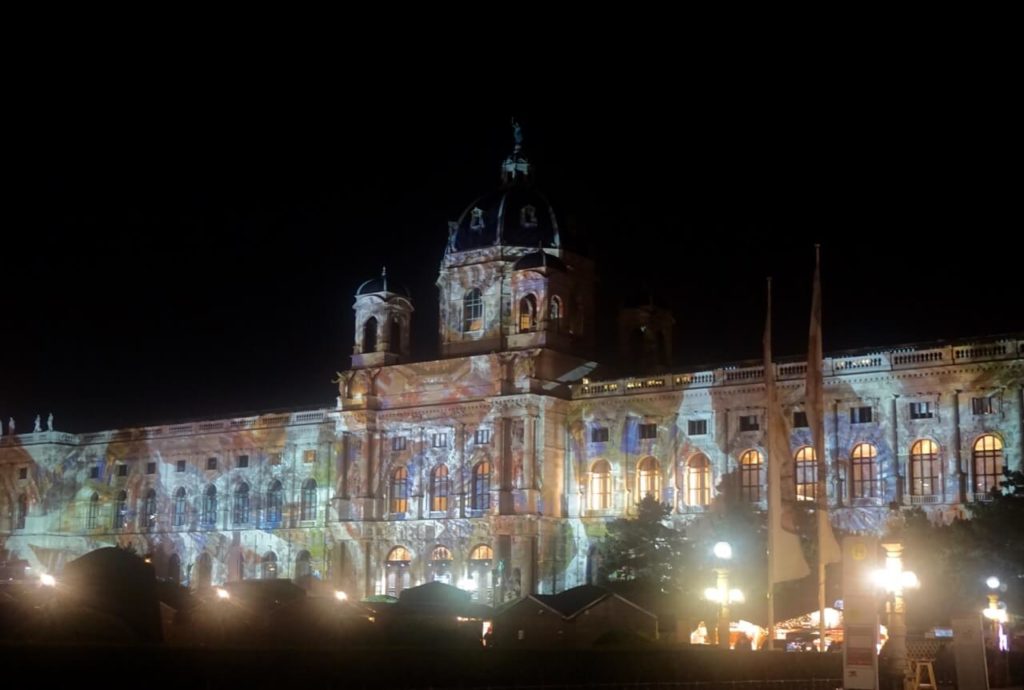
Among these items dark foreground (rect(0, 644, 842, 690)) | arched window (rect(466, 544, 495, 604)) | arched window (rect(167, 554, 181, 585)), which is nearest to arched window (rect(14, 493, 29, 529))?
arched window (rect(167, 554, 181, 585))

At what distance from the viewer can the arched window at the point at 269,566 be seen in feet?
301

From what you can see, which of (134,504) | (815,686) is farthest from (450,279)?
(815,686)

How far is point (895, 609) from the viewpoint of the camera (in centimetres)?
3222

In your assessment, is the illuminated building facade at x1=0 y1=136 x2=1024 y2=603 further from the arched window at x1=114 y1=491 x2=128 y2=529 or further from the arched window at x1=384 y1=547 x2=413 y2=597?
the arched window at x1=114 y1=491 x2=128 y2=529

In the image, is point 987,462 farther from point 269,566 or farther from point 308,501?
point 269,566

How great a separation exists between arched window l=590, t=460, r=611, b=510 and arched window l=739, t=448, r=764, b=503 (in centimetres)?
779

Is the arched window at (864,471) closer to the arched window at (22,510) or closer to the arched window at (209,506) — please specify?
the arched window at (209,506)

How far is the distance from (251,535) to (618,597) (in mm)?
48058

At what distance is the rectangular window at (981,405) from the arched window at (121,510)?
5695cm

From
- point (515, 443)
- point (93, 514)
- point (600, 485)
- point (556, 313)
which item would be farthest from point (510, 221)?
point (93, 514)

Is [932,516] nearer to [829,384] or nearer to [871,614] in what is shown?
[829,384]

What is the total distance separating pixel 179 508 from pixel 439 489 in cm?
2279

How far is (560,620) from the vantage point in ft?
157

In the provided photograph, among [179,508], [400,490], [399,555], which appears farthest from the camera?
[179,508]
